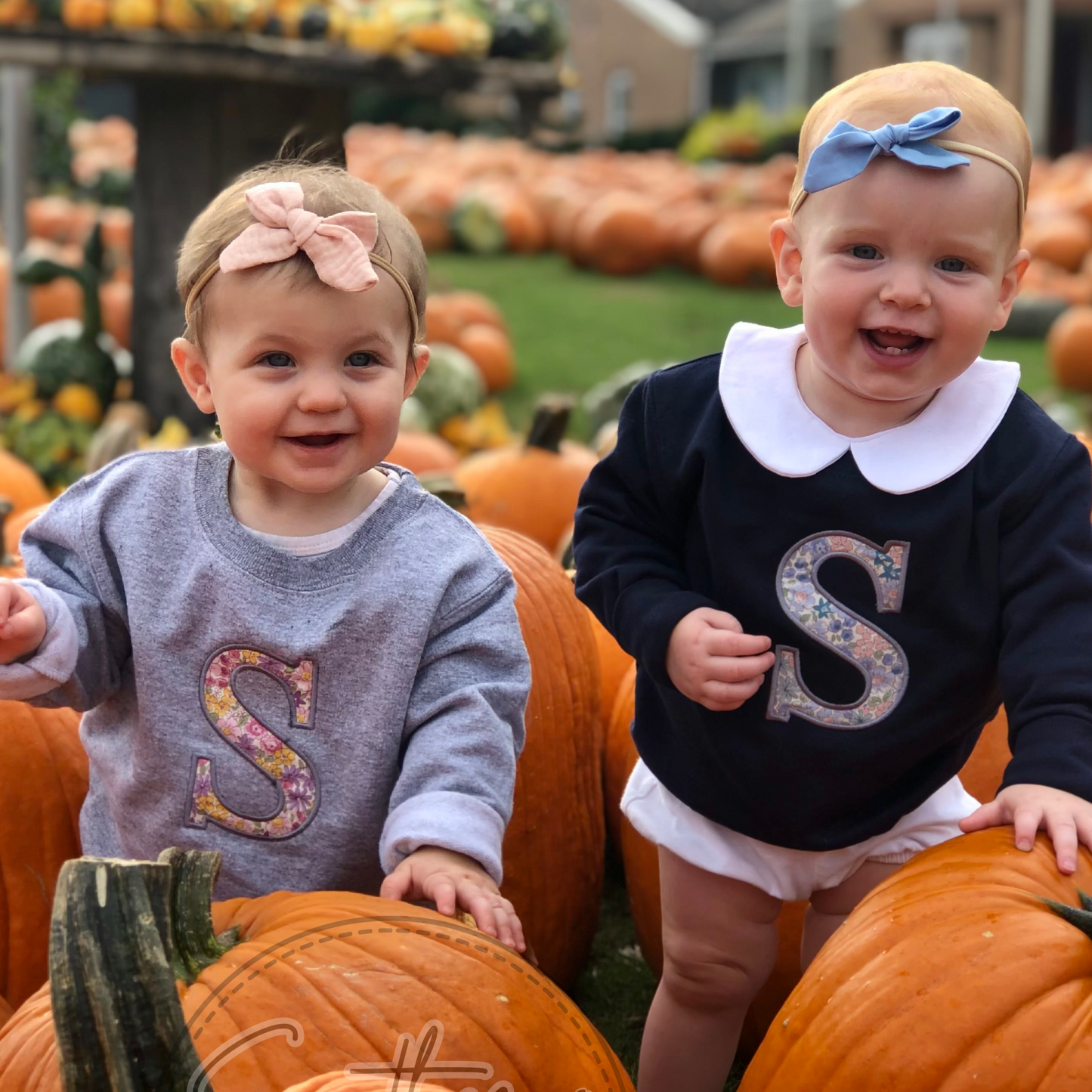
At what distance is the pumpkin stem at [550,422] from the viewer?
4031 mm

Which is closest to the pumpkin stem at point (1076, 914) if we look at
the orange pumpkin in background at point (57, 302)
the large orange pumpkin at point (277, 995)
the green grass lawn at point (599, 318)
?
the large orange pumpkin at point (277, 995)

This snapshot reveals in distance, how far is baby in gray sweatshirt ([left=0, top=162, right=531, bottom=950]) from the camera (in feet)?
5.91

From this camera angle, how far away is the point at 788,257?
6.36 feet

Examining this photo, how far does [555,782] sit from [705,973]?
446 mm

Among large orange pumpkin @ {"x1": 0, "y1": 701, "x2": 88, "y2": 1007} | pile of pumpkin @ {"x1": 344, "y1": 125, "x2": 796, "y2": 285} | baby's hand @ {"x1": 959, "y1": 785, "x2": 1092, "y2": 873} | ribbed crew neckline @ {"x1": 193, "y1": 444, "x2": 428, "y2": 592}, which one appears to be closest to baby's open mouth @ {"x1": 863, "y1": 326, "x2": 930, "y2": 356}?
baby's hand @ {"x1": 959, "y1": 785, "x2": 1092, "y2": 873}

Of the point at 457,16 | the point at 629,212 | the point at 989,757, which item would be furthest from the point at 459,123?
the point at 989,757

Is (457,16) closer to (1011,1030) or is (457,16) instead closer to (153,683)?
(153,683)

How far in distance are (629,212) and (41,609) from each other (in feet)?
36.8

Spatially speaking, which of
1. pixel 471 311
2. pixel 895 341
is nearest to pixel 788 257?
pixel 895 341

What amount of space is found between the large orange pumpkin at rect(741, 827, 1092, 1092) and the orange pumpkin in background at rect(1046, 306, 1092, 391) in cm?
758

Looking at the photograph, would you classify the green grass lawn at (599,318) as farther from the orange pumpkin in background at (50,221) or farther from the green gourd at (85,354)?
the orange pumpkin in background at (50,221)

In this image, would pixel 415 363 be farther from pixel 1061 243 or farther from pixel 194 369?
pixel 1061 243

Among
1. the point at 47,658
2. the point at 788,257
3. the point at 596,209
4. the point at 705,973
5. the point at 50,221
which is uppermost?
the point at 596,209

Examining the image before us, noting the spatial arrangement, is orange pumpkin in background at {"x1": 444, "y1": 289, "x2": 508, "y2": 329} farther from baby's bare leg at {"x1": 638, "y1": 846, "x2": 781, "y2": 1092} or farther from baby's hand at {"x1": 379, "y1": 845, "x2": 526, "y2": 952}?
baby's hand at {"x1": 379, "y1": 845, "x2": 526, "y2": 952}
